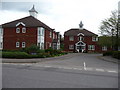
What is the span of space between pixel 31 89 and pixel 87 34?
1947 inches

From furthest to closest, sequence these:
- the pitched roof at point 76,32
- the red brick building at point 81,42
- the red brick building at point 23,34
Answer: the pitched roof at point 76,32 → the red brick building at point 81,42 → the red brick building at point 23,34

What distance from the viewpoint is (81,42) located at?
53.6 metres

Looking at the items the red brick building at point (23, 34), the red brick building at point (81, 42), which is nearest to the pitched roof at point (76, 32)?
the red brick building at point (81, 42)

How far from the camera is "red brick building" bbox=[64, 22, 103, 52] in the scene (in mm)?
53281

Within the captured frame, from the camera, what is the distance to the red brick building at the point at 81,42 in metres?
53.3

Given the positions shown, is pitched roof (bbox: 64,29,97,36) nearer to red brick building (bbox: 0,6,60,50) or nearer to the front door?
the front door

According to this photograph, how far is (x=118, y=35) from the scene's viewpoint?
86.5ft

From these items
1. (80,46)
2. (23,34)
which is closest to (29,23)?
(23,34)

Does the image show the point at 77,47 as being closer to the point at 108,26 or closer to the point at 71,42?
the point at 71,42

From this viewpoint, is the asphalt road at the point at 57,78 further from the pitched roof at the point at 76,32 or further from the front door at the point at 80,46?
the pitched roof at the point at 76,32

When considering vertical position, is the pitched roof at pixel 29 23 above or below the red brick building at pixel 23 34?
above

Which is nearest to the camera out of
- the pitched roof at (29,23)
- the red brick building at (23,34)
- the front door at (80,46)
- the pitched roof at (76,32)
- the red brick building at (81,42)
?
the red brick building at (23,34)

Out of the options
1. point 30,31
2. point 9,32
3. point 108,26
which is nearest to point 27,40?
point 30,31

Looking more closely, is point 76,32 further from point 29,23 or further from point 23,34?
point 23,34
